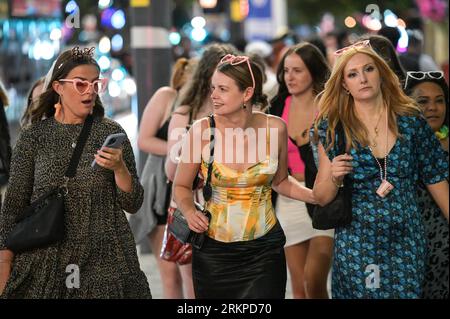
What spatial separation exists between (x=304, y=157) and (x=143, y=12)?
15.6 feet

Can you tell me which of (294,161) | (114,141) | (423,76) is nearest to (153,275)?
(294,161)

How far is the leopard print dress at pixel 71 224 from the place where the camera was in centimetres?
563

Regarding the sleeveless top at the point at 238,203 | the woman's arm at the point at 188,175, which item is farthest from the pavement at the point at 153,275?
the sleeveless top at the point at 238,203

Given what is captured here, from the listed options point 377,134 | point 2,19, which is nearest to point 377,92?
point 377,134

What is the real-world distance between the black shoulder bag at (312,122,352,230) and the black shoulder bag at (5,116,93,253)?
139cm

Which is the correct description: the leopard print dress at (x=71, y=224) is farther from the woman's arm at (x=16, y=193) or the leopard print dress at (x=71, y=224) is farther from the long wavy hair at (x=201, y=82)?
the long wavy hair at (x=201, y=82)

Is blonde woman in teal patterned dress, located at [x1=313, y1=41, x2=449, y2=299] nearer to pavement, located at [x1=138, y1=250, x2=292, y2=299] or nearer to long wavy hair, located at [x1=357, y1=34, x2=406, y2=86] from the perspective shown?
long wavy hair, located at [x1=357, y1=34, x2=406, y2=86]

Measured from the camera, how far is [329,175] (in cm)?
610

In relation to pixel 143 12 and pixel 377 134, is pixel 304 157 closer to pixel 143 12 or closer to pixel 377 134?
pixel 377 134

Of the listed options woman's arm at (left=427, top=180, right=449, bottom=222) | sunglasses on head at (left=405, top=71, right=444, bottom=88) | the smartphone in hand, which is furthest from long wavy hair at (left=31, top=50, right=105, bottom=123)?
sunglasses on head at (left=405, top=71, right=444, bottom=88)

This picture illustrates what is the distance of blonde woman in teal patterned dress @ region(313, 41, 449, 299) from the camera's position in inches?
238

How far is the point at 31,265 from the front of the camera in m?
5.63

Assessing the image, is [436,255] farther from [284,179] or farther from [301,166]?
[284,179]

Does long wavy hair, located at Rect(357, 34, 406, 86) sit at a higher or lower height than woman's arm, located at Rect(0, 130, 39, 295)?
higher
